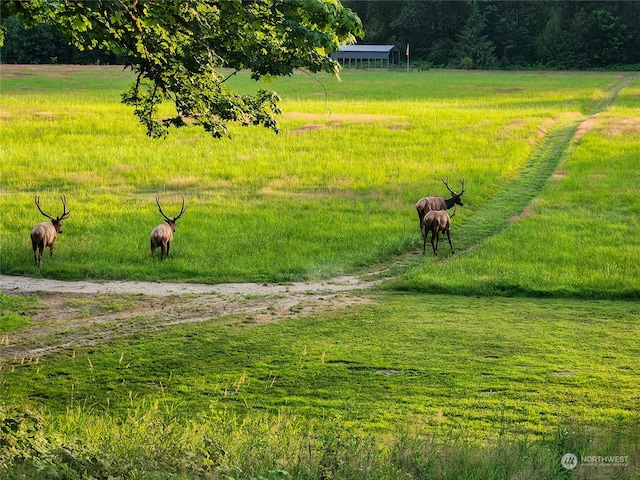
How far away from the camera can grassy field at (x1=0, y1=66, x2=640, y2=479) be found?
8789mm

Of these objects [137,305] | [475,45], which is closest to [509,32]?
[475,45]

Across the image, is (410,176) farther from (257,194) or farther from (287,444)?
(287,444)

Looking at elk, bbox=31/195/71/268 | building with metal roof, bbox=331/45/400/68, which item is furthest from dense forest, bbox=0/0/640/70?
elk, bbox=31/195/71/268

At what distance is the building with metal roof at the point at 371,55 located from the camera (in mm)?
130175

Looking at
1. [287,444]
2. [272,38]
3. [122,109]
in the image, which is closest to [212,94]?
[272,38]

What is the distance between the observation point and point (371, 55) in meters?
133

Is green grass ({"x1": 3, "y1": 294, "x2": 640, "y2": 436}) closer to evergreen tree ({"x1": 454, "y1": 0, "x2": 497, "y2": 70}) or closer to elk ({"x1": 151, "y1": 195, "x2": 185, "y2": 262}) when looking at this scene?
elk ({"x1": 151, "y1": 195, "x2": 185, "y2": 262})

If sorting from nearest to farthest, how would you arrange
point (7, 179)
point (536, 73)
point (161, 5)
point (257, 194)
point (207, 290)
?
point (161, 5)
point (207, 290)
point (257, 194)
point (7, 179)
point (536, 73)

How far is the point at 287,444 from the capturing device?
8750 mm

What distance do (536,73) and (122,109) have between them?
80314 mm

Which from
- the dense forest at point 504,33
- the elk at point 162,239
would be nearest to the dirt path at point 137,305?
the elk at point 162,239

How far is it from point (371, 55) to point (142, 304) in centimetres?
12067

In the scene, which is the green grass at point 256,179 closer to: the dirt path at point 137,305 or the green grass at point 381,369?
the dirt path at point 137,305

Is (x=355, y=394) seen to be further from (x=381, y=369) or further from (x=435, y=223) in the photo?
(x=435, y=223)
